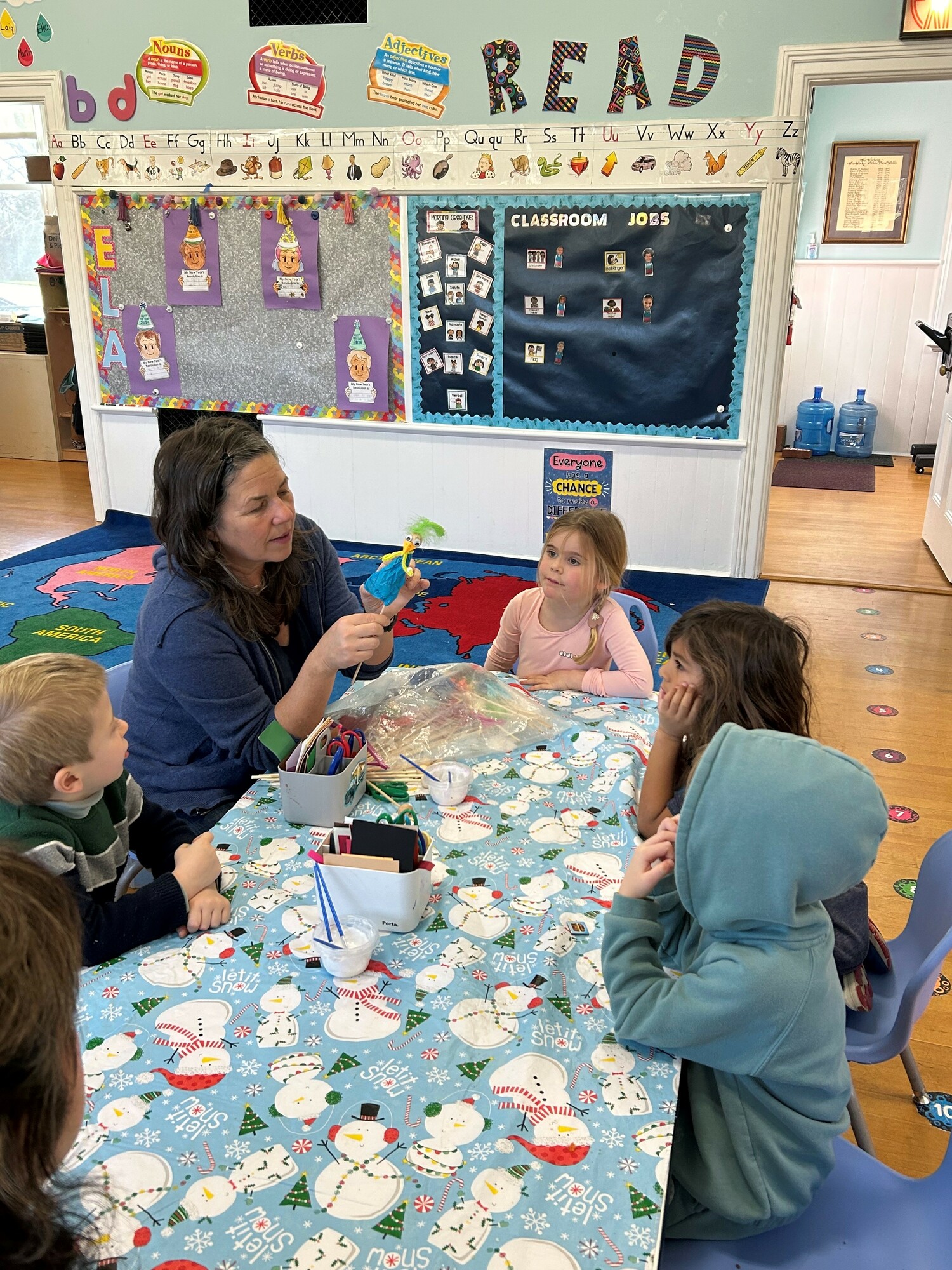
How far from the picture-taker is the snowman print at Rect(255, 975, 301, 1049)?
107 cm

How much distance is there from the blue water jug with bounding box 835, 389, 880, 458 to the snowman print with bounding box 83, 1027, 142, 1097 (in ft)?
24.1

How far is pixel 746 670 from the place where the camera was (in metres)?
1.33

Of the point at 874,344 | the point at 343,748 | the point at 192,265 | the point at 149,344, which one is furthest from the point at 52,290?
the point at 343,748

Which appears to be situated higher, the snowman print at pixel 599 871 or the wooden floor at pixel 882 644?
the snowman print at pixel 599 871

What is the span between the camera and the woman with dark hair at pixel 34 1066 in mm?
587

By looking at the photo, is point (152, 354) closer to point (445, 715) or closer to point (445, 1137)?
point (445, 715)

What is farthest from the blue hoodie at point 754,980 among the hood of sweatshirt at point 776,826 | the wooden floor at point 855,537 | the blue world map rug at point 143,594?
the wooden floor at point 855,537

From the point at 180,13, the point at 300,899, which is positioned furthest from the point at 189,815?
the point at 180,13

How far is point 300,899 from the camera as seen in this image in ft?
4.32

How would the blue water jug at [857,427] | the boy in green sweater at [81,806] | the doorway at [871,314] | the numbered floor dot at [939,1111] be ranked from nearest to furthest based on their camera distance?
the boy in green sweater at [81,806] → the numbered floor dot at [939,1111] → the doorway at [871,314] → the blue water jug at [857,427]

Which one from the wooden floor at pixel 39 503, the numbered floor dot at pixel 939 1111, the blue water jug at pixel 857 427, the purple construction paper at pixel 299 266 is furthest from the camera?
the blue water jug at pixel 857 427

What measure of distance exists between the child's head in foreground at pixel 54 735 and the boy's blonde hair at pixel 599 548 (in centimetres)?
119

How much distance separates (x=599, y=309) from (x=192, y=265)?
2.02 metres

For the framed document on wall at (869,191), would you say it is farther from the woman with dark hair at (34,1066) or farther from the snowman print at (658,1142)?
the woman with dark hair at (34,1066)
